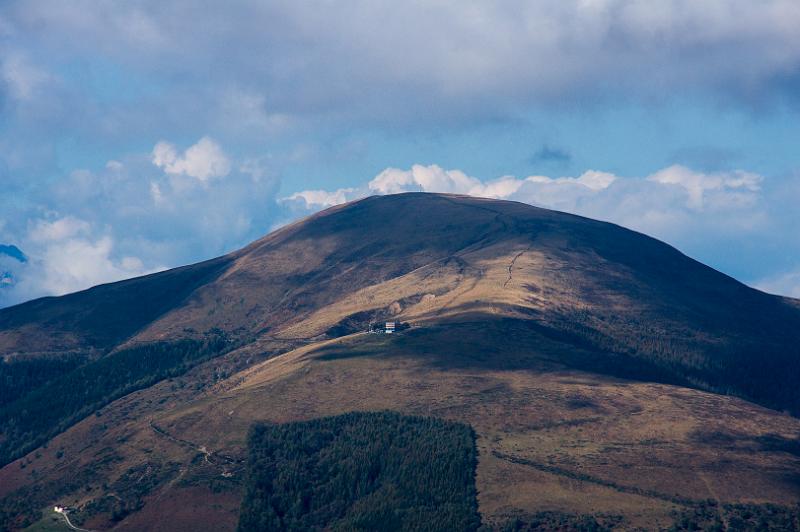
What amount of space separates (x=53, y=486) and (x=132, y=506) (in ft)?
109

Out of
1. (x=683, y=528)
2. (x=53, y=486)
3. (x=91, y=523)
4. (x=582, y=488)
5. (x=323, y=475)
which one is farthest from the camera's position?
(x=53, y=486)

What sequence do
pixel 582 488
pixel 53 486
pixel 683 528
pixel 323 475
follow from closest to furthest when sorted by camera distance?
pixel 683 528
pixel 582 488
pixel 323 475
pixel 53 486

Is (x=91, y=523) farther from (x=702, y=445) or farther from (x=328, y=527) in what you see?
(x=702, y=445)

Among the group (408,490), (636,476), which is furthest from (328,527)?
(636,476)

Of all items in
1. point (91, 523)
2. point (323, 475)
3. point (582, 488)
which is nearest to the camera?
point (582, 488)

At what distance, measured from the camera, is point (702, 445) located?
18375 centimetres

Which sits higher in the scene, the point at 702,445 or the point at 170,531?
the point at 702,445

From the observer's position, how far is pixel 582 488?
163250 millimetres

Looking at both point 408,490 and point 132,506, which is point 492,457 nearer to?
point 408,490

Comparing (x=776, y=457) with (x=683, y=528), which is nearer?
(x=683, y=528)

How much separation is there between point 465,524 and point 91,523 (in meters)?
74.9

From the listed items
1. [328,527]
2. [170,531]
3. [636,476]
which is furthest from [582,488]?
[170,531]

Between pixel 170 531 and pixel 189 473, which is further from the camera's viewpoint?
pixel 189 473

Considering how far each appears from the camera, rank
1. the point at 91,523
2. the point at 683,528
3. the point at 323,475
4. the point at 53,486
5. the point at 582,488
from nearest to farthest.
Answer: the point at 683,528, the point at 582,488, the point at 91,523, the point at 323,475, the point at 53,486
